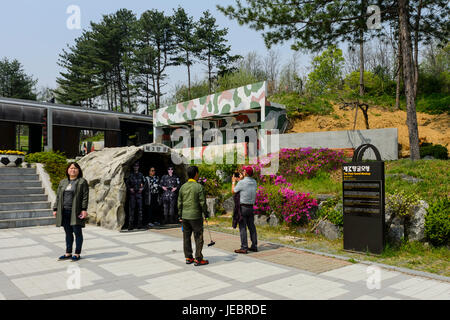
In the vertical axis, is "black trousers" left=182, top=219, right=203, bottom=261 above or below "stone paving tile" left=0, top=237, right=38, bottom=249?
above

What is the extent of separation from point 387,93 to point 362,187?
95.5 ft

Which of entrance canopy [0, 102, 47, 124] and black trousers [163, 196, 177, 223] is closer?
black trousers [163, 196, 177, 223]

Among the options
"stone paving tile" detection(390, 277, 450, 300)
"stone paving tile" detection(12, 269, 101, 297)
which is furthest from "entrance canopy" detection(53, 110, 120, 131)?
"stone paving tile" detection(390, 277, 450, 300)

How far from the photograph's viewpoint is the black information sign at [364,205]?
7.30 metres

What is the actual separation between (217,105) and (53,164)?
1184cm

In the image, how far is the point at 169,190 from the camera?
11.6 m

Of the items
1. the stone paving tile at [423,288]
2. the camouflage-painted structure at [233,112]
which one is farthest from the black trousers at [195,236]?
the camouflage-painted structure at [233,112]

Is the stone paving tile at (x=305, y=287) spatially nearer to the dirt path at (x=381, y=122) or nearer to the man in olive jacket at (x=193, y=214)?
the man in olive jacket at (x=193, y=214)

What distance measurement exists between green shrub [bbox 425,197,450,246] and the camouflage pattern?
13756 millimetres

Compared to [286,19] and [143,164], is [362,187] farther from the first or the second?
[286,19]

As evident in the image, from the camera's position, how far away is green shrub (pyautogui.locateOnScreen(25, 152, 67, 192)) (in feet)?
47.3

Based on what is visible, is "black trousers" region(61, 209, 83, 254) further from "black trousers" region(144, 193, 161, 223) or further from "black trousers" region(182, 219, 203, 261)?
"black trousers" region(144, 193, 161, 223)

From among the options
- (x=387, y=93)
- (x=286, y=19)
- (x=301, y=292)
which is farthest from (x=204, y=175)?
(x=387, y=93)

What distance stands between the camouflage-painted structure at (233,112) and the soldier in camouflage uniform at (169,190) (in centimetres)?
1065
